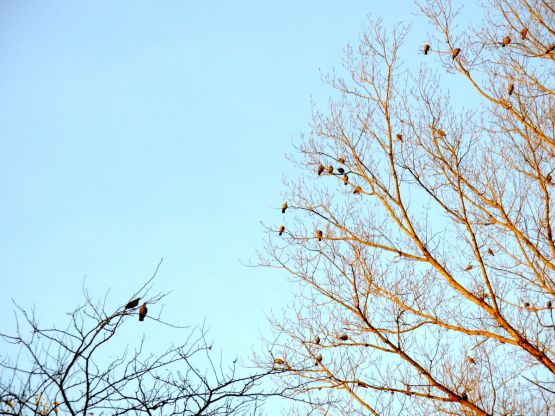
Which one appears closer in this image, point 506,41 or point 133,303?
point 133,303

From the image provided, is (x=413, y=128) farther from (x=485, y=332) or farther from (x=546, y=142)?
(x=485, y=332)

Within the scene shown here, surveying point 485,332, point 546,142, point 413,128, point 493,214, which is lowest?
point 485,332

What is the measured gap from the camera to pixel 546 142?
5391mm

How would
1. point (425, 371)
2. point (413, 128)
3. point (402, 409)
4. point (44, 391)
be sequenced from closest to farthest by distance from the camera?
1. point (44, 391)
2. point (425, 371)
3. point (402, 409)
4. point (413, 128)

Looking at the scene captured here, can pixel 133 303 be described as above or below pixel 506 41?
below

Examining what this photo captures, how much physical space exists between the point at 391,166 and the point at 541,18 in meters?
2.45

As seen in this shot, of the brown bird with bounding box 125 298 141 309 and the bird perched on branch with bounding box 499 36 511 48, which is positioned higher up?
the bird perched on branch with bounding box 499 36 511 48

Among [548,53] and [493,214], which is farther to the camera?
[548,53]

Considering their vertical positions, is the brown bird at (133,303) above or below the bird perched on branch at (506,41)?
below

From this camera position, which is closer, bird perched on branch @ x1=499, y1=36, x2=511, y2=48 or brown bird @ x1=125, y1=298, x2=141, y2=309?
brown bird @ x1=125, y1=298, x2=141, y2=309

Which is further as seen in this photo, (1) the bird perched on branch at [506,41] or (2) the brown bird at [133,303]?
(1) the bird perched on branch at [506,41]

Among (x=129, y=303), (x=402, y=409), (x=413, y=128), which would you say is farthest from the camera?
(x=413, y=128)

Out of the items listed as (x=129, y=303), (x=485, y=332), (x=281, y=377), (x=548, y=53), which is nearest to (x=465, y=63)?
(x=548, y=53)

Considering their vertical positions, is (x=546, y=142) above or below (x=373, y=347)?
above
